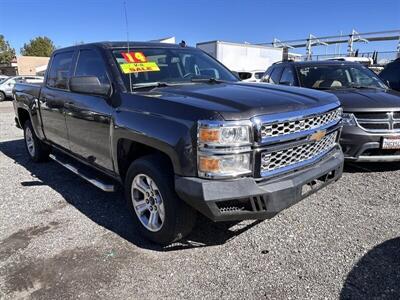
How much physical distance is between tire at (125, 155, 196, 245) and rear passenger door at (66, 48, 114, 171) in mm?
552

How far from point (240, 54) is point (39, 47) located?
66.8 metres

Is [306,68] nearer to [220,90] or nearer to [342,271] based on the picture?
[220,90]

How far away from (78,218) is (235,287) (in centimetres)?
211

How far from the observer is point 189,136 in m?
2.71

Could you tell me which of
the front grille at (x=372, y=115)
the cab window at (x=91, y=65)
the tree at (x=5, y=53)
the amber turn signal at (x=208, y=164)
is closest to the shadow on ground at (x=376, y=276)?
the amber turn signal at (x=208, y=164)

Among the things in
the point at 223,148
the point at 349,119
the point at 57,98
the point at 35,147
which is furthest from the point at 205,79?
the point at 35,147

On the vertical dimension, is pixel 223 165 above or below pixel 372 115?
above

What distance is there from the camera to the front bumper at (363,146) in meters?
4.89

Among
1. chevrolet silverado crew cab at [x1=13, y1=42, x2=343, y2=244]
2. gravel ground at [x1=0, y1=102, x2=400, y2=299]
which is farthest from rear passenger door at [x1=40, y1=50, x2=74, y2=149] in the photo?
gravel ground at [x1=0, y1=102, x2=400, y2=299]

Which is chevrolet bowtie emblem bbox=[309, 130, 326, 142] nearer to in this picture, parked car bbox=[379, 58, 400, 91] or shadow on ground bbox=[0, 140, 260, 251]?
shadow on ground bbox=[0, 140, 260, 251]

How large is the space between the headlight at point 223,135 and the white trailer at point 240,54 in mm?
15610

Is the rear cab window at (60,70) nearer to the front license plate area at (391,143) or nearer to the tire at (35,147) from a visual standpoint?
the tire at (35,147)

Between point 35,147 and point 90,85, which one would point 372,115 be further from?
point 35,147

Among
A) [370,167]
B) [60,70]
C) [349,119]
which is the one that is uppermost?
[60,70]
